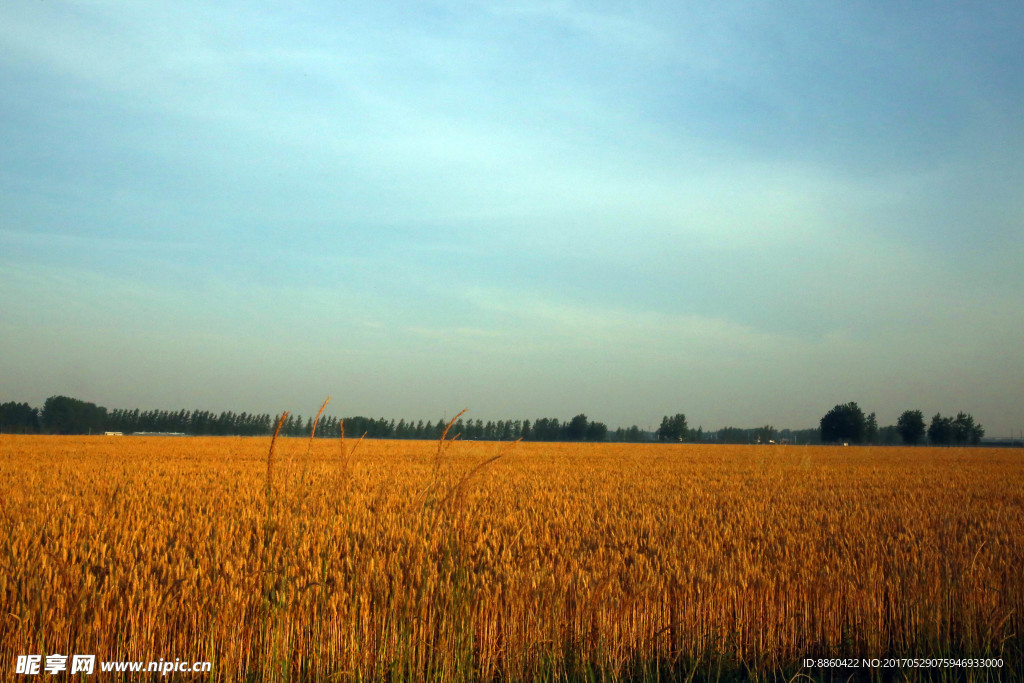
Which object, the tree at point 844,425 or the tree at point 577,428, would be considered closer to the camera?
the tree at point 844,425

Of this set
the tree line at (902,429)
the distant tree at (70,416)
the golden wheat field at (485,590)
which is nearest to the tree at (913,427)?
the tree line at (902,429)

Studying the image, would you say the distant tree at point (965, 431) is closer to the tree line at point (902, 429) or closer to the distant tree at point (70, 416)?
the tree line at point (902, 429)

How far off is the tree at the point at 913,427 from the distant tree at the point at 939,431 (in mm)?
6094

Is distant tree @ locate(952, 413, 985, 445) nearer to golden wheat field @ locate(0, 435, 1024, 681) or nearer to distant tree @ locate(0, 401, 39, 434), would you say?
golden wheat field @ locate(0, 435, 1024, 681)

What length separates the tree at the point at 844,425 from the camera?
461ft

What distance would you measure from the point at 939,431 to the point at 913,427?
11407 mm

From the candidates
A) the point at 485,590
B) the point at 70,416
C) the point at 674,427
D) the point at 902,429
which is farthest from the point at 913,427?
the point at 70,416

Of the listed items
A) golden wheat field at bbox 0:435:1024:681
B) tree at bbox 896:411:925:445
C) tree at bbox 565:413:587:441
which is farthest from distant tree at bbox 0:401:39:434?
tree at bbox 896:411:925:445

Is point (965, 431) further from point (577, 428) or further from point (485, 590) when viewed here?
point (485, 590)

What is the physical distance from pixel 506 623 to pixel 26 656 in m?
3.46

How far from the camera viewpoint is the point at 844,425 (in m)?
142

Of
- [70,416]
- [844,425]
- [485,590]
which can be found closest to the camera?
[485,590]

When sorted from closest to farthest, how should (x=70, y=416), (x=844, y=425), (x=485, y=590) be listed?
(x=485, y=590) < (x=844, y=425) < (x=70, y=416)

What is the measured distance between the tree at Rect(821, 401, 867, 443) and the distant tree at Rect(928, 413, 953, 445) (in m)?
25.0
